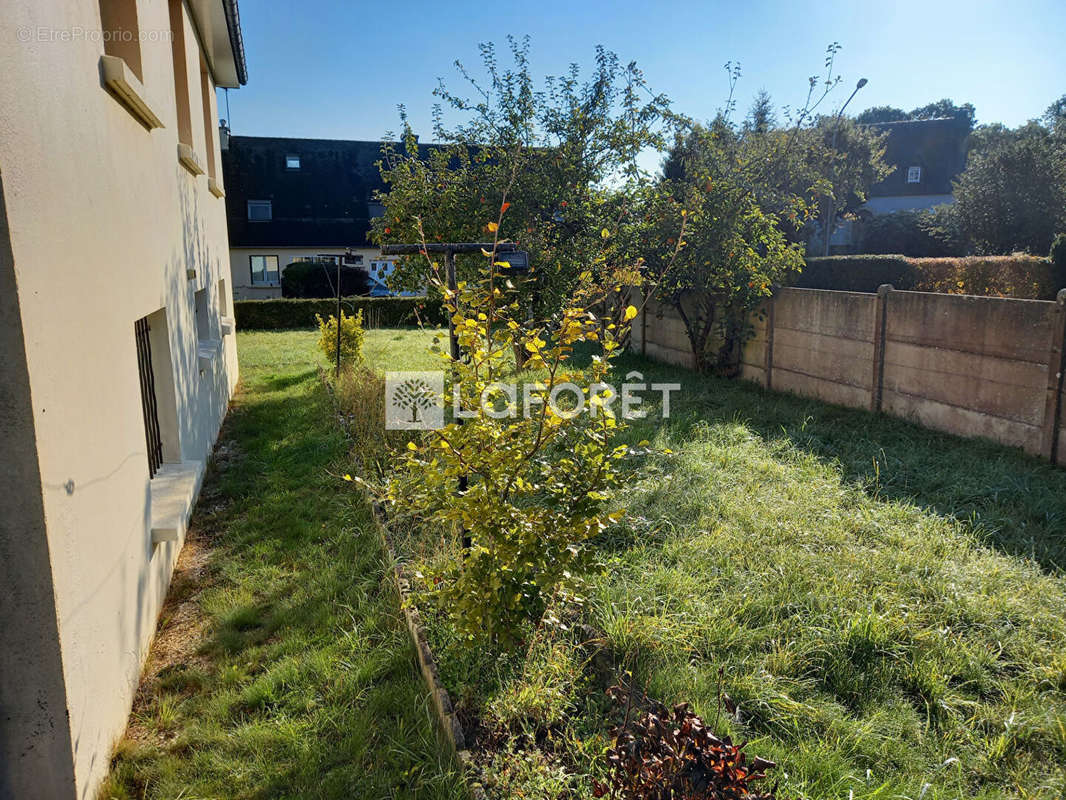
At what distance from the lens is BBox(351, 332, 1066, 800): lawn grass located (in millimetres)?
2686

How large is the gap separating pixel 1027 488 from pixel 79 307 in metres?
6.27

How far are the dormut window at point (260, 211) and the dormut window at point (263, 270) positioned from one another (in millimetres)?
1643

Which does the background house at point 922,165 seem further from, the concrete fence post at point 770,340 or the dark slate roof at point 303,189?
the concrete fence post at point 770,340

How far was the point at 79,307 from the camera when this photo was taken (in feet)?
8.57

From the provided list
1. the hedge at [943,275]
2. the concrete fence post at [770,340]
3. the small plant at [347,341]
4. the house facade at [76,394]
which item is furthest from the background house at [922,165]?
the house facade at [76,394]

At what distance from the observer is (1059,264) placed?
43.3 feet

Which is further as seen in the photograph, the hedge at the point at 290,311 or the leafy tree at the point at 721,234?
the hedge at the point at 290,311

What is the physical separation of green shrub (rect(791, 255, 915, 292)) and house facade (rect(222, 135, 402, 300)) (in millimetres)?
17811

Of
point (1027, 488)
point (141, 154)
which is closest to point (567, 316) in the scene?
point (141, 154)

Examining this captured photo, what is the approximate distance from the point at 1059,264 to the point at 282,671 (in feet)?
50.2

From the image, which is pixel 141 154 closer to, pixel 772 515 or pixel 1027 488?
pixel 772 515

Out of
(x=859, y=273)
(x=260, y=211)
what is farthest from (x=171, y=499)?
(x=260, y=211)

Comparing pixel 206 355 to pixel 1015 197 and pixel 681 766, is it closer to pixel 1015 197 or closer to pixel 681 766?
pixel 681 766

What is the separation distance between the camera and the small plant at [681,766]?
1.72 meters
